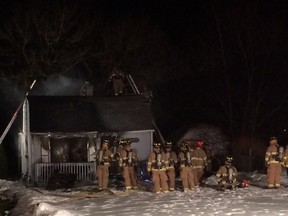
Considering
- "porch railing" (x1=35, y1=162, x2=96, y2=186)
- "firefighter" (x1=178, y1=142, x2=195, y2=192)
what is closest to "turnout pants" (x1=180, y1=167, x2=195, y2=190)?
"firefighter" (x1=178, y1=142, x2=195, y2=192)

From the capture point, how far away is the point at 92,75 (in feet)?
119

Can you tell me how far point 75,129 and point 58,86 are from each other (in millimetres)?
11233

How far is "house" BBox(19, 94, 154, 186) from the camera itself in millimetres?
25609

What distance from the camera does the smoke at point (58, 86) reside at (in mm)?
35750

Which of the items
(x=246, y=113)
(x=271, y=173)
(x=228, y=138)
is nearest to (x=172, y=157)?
(x=271, y=173)

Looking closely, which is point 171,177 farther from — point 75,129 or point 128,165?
point 75,129

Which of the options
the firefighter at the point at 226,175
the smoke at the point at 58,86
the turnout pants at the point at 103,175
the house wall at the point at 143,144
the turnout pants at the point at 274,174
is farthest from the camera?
the smoke at the point at 58,86

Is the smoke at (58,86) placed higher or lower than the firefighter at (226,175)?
higher

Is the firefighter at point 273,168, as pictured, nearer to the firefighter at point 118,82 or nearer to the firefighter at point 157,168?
the firefighter at point 157,168

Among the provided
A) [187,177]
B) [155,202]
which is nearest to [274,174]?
[187,177]

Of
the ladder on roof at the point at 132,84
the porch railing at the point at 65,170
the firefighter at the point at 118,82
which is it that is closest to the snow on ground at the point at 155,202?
the porch railing at the point at 65,170

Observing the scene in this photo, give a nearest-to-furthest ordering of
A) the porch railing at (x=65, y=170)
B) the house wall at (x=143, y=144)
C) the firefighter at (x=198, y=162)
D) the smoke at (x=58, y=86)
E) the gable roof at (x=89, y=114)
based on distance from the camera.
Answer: the firefighter at (x=198, y=162) → the porch railing at (x=65, y=170) → the gable roof at (x=89, y=114) → the house wall at (x=143, y=144) → the smoke at (x=58, y=86)

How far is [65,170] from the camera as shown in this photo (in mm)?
25406

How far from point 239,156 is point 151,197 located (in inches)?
481
